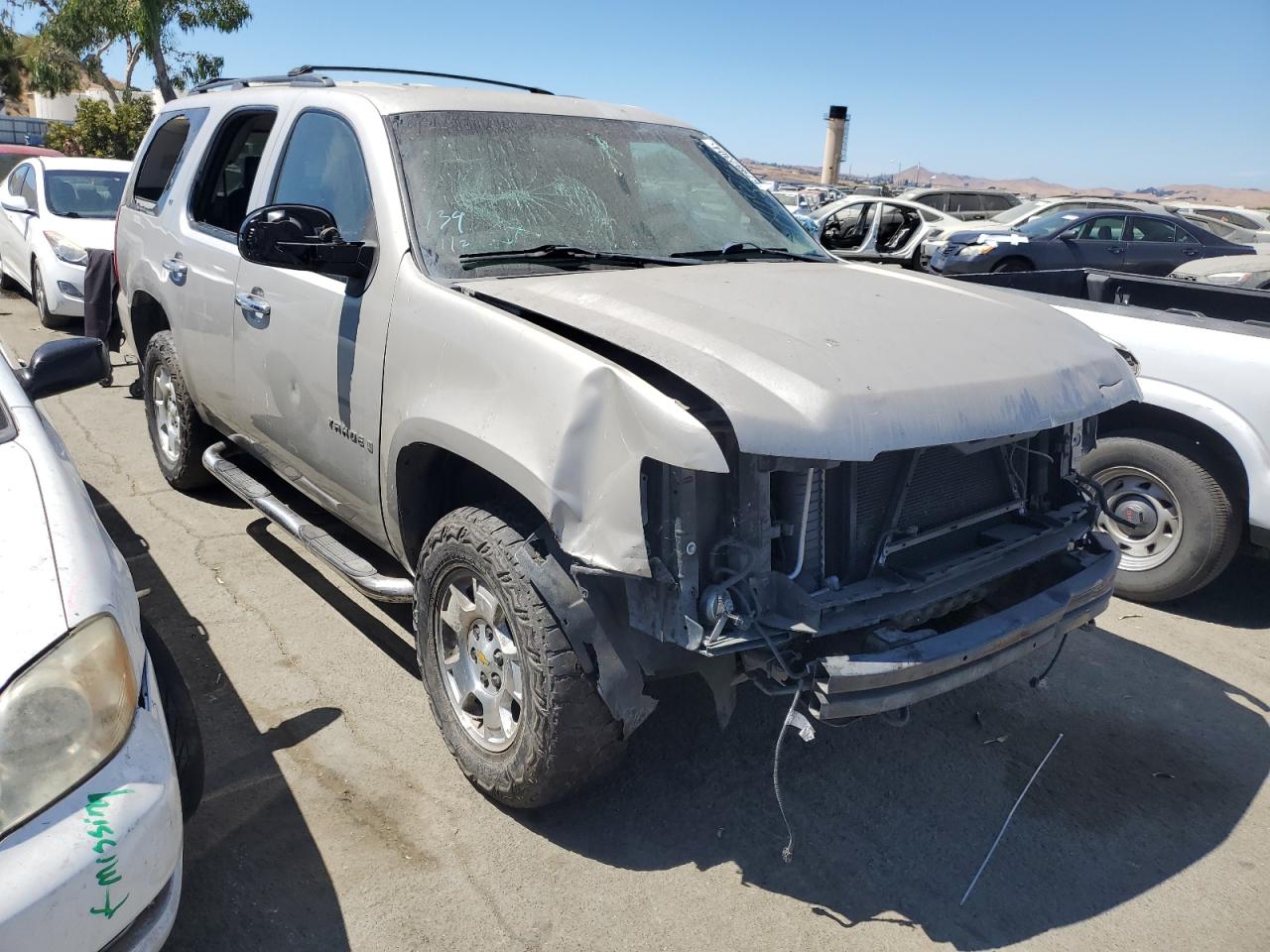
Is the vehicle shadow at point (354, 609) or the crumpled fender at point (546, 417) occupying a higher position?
the crumpled fender at point (546, 417)

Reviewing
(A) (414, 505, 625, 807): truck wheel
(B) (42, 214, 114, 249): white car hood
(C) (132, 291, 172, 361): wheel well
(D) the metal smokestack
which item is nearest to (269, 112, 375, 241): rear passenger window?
(A) (414, 505, 625, 807): truck wheel

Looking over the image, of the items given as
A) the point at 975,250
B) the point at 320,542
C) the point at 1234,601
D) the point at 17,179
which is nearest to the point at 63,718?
the point at 320,542

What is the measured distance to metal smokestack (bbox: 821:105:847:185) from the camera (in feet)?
97.2

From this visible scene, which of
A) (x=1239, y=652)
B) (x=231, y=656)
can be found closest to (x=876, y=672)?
(x=231, y=656)

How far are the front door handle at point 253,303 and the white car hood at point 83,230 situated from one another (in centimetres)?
679

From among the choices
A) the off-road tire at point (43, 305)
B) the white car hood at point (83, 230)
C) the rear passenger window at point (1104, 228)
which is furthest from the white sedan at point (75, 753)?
the rear passenger window at point (1104, 228)

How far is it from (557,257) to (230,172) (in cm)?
227

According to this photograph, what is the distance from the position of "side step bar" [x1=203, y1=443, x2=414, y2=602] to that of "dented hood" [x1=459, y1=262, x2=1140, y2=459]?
1076 millimetres

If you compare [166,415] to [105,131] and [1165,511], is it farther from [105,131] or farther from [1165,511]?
[105,131]

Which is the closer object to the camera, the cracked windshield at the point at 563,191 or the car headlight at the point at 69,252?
the cracked windshield at the point at 563,191

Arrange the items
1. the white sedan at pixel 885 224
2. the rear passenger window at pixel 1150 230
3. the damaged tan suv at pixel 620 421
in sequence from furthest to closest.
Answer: the white sedan at pixel 885 224 → the rear passenger window at pixel 1150 230 → the damaged tan suv at pixel 620 421

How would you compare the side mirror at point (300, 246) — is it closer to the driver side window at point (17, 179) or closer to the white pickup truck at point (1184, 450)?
the white pickup truck at point (1184, 450)

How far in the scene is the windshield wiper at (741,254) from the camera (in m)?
3.57

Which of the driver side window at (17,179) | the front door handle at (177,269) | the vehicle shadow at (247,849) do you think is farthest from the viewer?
the driver side window at (17,179)
